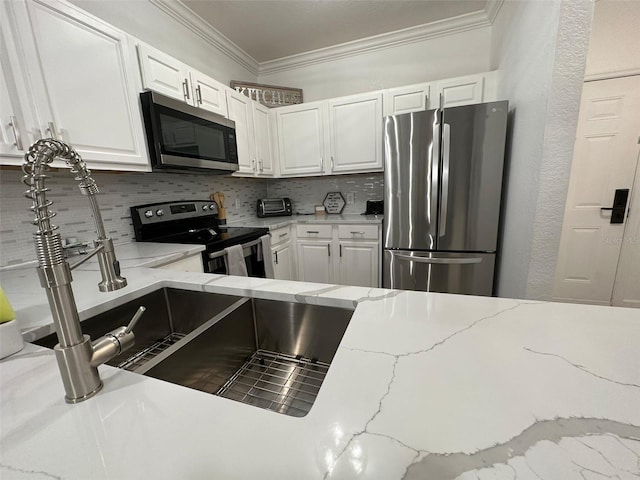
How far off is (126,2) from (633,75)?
3697 millimetres

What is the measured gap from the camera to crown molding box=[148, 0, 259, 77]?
1983mm

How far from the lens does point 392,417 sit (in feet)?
1.11

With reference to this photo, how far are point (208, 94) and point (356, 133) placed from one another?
1.35 meters

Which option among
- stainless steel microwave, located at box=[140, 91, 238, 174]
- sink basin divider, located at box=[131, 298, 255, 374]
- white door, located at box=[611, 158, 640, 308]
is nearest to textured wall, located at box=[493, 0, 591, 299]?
white door, located at box=[611, 158, 640, 308]

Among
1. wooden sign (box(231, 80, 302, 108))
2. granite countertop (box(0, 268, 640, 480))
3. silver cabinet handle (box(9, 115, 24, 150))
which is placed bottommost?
granite countertop (box(0, 268, 640, 480))

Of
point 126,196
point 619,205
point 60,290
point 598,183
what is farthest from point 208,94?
point 619,205

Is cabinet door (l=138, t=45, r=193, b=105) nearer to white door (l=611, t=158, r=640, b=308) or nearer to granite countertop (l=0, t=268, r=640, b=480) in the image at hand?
granite countertop (l=0, t=268, r=640, b=480)

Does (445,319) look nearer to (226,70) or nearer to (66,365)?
(66,365)

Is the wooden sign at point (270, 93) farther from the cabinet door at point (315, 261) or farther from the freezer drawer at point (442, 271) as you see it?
the freezer drawer at point (442, 271)

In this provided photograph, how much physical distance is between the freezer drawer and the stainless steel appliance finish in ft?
4.63

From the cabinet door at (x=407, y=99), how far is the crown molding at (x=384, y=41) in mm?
682

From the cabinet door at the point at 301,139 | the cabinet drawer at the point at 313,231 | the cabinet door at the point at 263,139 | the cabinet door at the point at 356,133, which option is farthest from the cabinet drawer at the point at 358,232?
the cabinet door at the point at 263,139

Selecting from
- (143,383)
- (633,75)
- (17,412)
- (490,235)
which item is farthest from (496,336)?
(633,75)

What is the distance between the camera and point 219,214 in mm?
2500
